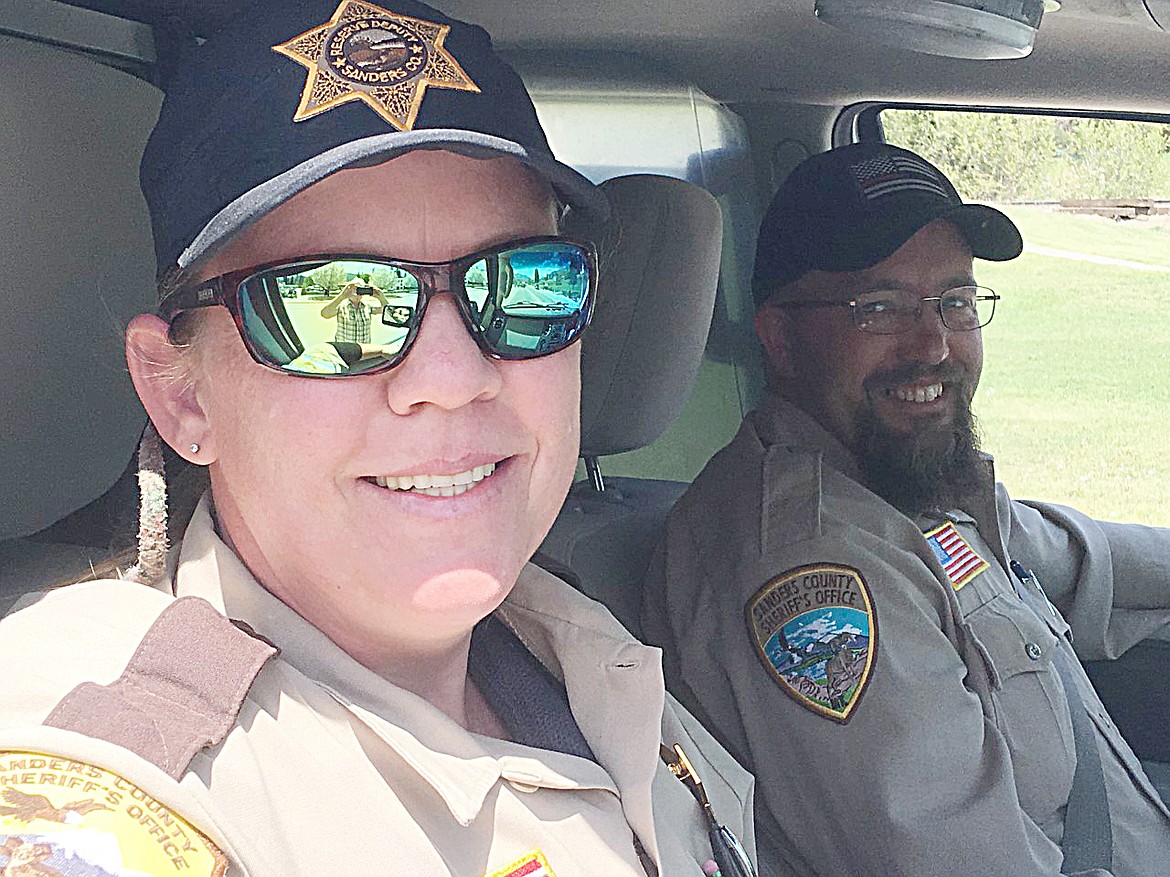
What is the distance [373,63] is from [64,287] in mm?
494

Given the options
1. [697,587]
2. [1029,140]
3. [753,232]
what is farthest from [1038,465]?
[697,587]

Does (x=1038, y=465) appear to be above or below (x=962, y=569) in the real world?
below

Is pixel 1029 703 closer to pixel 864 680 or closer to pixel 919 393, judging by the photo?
pixel 864 680

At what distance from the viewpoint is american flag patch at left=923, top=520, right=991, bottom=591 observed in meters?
2.33

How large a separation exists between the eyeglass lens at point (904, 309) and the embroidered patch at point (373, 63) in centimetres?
138

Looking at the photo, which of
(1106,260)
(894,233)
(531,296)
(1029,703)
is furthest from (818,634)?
(1106,260)

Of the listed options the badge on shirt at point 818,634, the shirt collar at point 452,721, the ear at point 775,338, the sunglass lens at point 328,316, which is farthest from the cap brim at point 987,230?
the sunglass lens at point 328,316

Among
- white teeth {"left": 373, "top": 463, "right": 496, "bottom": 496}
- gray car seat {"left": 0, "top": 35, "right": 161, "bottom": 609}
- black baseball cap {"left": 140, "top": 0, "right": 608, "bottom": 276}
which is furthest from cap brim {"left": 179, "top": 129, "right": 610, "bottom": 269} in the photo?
gray car seat {"left": 0, "top": 35, "right": 161, "bottom": 609}

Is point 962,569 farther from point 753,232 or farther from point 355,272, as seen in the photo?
point 355,272

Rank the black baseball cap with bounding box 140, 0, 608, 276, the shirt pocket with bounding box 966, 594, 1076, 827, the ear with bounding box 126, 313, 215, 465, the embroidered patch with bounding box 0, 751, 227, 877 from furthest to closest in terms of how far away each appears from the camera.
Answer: the shirt pocket with bounding box 966, 594, 1076, 827 < the ear with bounding box 126, 313, 215, 465 < the black baseball cap with bounding box 140, 0, 608, 276 < the embroidered patch with bounding box 0, 751, 227, 877

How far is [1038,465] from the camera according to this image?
17.1 feet

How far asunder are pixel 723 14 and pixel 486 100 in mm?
984

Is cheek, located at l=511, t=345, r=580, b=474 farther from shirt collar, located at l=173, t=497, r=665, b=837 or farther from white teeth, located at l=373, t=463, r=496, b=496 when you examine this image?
shirt collar, located at l=173, t=497, r=665, b=837

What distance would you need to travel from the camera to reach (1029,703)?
218cm
